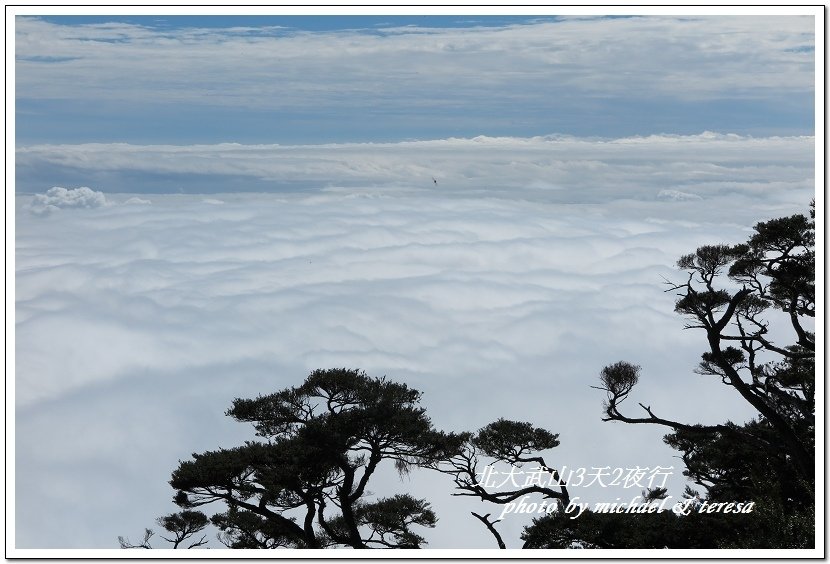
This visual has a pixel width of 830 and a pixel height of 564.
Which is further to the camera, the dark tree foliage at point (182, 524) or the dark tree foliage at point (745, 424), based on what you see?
the dark tree foliage at point (182, 524)

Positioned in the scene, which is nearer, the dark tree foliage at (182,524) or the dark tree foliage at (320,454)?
the dark tree foliage at (320,454)

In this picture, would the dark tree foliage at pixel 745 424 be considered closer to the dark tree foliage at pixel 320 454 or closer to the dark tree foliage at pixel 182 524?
the dark tree foliage at pixel 320 454

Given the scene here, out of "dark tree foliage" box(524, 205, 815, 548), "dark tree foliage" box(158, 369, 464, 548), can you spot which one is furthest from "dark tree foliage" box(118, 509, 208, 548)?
"dark tree foliage" box(524, 205, 815, 548)

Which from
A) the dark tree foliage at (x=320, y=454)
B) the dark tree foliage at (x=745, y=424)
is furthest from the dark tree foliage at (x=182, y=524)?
the dark tree foliage at (x=745, y=424)

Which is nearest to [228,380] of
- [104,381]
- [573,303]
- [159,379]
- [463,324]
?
[159,379]

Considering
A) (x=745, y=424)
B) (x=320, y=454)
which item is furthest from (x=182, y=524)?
(x=745, y=424)

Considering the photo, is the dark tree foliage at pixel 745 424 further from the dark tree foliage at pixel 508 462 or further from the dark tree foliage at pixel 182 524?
the dark tree foliage at pixel 182 524
